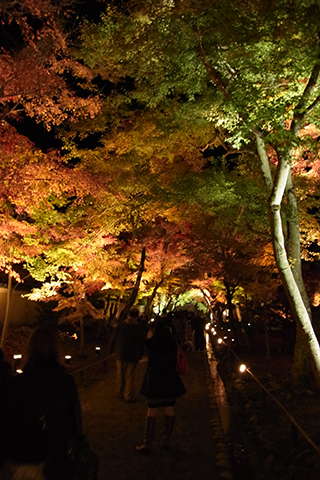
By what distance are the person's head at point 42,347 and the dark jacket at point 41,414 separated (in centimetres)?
6

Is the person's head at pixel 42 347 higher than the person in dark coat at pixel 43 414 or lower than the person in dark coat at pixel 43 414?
higher

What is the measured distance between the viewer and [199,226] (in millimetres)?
16688

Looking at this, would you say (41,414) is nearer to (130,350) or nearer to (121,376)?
(130,350)

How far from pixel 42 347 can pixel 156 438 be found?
3.74m

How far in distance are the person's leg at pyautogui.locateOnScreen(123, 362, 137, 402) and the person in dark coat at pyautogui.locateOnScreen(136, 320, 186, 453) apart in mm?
2735

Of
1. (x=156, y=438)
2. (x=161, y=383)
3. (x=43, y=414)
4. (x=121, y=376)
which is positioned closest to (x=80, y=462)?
(x=43, y=414)

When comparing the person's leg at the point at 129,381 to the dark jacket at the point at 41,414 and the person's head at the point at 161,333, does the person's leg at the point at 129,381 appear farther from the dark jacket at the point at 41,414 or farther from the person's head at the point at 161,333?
the dark jacket at the point at 41,414

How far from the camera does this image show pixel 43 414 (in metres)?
2.73

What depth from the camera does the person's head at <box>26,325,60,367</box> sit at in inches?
121

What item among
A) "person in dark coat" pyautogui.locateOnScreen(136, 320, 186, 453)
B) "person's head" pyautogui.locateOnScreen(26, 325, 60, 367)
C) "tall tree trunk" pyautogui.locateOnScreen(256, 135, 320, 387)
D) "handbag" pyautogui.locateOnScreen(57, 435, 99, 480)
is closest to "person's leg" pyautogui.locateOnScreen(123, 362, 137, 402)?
"person in dark coat" pyautogui.locateOnScreen(136, 320, 186, 453)

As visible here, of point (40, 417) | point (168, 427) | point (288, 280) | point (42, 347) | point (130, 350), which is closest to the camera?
point (40, 417)

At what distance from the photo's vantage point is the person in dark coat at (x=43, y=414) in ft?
8.68

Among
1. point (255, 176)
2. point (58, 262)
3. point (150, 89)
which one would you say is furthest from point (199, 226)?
point (150, 89)

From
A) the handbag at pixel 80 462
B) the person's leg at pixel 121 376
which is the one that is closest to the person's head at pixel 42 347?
the handbag at pixel 80 462
